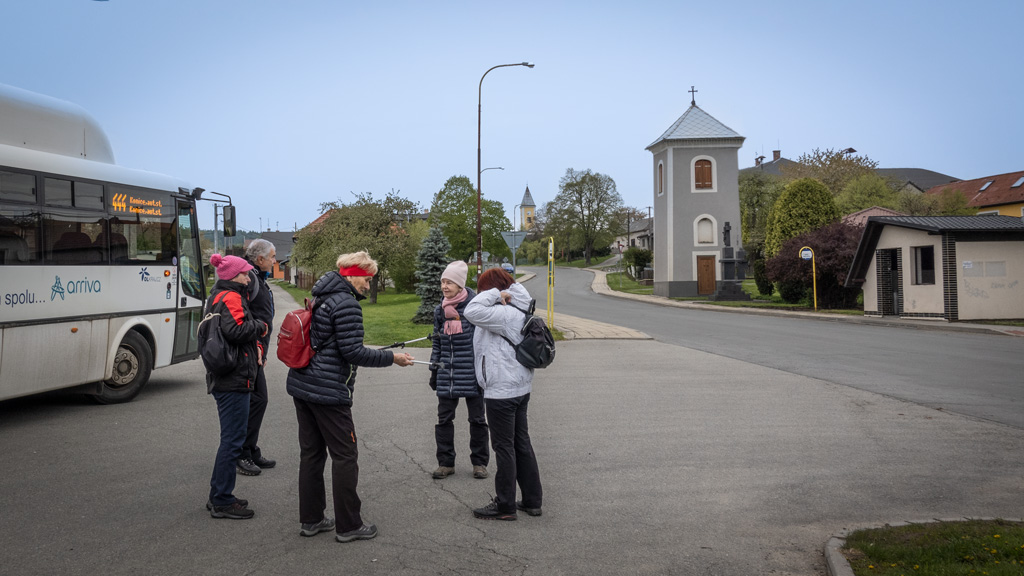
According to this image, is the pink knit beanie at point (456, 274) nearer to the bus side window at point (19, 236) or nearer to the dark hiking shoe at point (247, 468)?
the dark hiking shoe at point (247, 468)

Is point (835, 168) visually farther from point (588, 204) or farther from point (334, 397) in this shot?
point (334, 397)

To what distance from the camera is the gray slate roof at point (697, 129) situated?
156 ft

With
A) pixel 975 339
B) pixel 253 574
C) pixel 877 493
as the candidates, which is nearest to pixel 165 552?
pixel 253 574

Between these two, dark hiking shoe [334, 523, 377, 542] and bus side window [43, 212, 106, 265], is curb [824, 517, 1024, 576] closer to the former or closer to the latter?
dark hiking shoe [334, 523, 377, 542]

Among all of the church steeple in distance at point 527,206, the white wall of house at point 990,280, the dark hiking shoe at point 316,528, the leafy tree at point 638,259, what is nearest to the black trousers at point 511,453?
the dark hiking shoe at point 316,528

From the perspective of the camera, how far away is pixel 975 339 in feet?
61.4

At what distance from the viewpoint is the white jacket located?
5137mm

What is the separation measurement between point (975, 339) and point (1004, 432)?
40.6 feet

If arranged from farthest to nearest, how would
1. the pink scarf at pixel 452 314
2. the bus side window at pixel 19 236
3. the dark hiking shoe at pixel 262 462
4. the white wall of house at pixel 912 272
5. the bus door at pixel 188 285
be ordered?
the white wall of house at pixel 912 272 → the bus door at pixel 188 285 → the bus side window at pixel 19 236 → the dark hiking shoe at pixel 262 462 → the pink scarf at pixel 452 314

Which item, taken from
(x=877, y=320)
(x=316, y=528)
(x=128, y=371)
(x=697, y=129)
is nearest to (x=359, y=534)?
(x=316, y=528)

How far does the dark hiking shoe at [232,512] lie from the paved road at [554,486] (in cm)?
6

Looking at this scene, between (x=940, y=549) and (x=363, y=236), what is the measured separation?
4288 centimetres

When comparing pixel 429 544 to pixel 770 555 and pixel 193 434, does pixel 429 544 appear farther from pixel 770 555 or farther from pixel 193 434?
pixel 193 434

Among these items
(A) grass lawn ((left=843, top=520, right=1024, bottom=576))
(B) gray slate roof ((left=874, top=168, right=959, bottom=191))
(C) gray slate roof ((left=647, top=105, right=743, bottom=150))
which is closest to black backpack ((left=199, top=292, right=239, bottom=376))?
(A) grass lawn ((left=843, top=520, right=1024, bottom=576))
